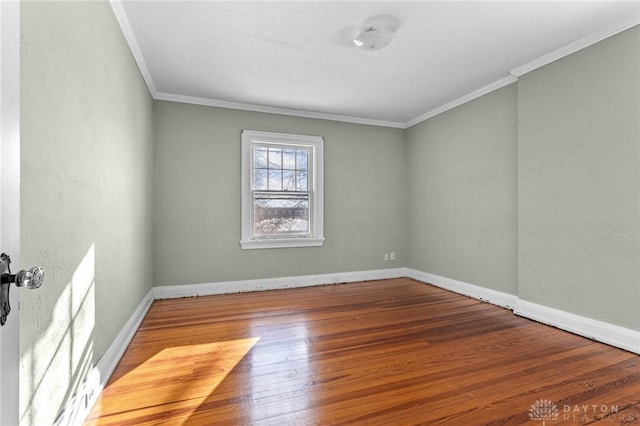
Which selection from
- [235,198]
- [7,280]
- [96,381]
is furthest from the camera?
[235,198]

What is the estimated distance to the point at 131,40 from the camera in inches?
108

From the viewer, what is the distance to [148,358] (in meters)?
2.41

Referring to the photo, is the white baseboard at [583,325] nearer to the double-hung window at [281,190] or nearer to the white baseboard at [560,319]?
the white baseboard at [560,319]

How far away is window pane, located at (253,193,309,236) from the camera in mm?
4594

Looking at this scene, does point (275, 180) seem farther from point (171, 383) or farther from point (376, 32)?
point (171, 383)

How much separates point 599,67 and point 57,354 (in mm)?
4278

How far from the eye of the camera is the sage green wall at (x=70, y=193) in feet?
3.87

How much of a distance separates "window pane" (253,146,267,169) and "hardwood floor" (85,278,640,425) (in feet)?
6.83

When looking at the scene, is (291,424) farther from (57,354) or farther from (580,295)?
(580,295)

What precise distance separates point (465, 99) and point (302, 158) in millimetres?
2409

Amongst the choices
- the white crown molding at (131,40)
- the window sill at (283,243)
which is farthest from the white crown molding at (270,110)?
the window sill at (283,243)

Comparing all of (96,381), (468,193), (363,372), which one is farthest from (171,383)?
(468,193)

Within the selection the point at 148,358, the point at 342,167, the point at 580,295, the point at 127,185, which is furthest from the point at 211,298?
the point at 580,295

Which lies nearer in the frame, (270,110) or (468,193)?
(468,193)
